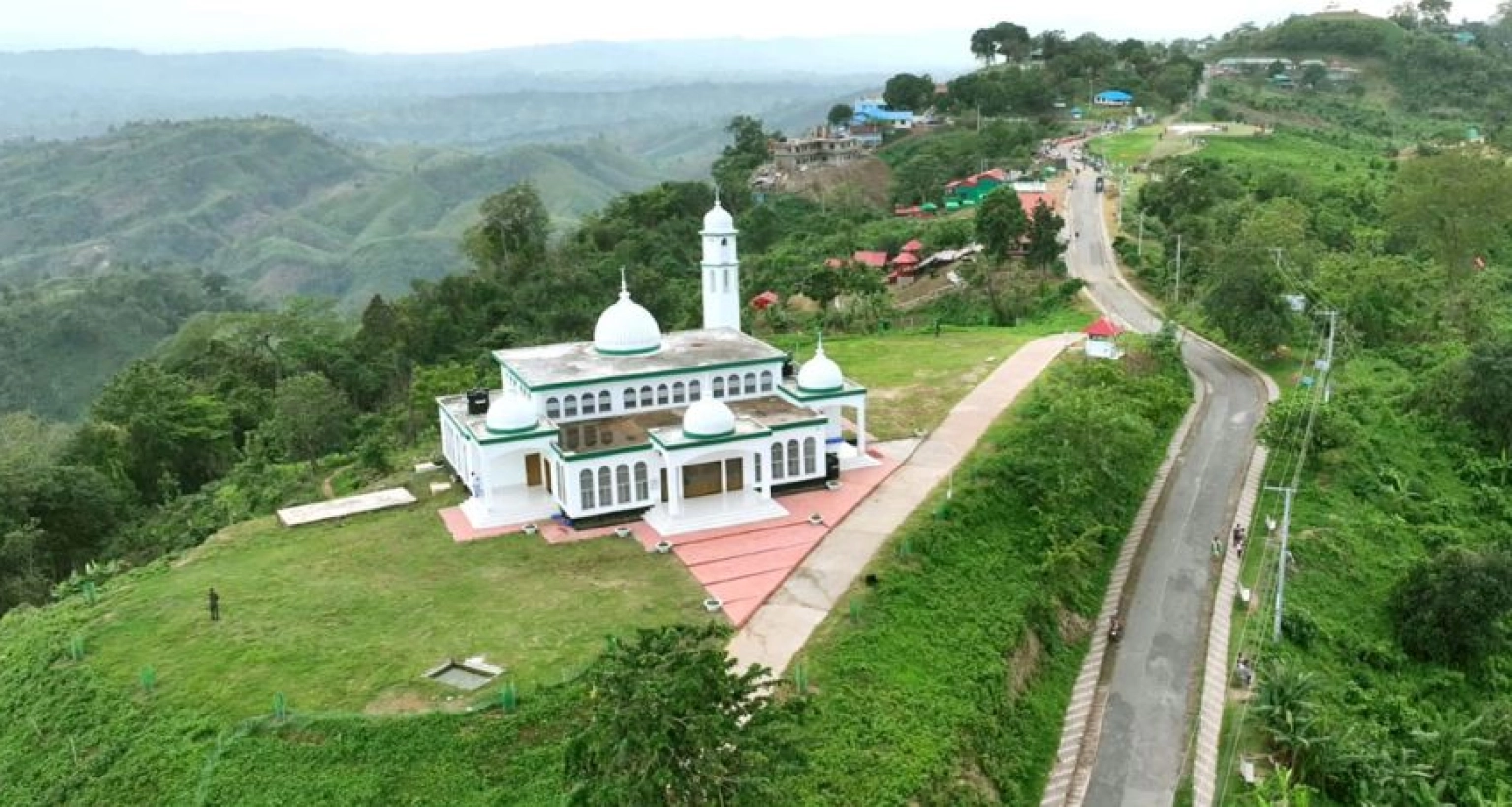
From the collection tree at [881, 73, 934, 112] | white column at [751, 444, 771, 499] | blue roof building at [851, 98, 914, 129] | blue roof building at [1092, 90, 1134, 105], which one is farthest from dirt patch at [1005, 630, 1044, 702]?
blue roof building at [1092, 90, 1134, 105]

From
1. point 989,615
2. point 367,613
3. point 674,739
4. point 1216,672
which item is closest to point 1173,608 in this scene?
point 1216,672

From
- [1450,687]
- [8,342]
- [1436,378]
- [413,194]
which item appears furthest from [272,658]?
[413,194]

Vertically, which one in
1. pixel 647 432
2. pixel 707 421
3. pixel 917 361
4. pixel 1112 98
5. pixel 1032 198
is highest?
pixel 1112 98

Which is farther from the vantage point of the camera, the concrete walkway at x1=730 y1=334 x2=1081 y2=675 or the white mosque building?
the white mosque building

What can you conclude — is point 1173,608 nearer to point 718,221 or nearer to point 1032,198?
point 718,221

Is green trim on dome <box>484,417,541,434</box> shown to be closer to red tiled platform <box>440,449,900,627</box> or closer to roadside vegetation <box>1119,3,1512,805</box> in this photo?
red tiled platform <box>440,449,900,627</box>
